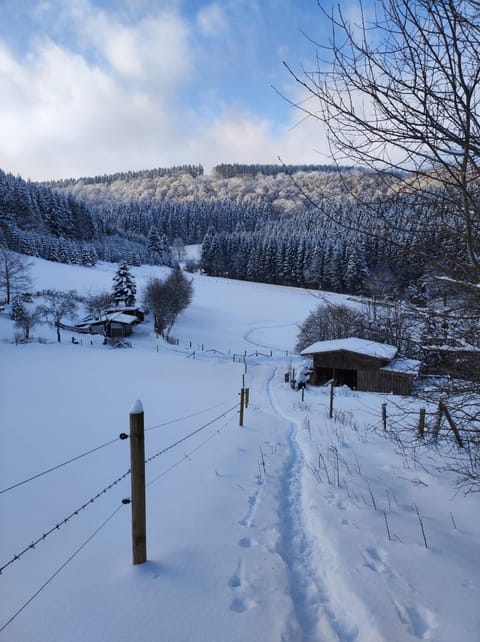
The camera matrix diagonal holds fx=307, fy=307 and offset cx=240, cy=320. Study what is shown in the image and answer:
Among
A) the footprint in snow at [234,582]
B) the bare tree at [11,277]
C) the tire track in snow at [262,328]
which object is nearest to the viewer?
the footprint in snow at [234,582]

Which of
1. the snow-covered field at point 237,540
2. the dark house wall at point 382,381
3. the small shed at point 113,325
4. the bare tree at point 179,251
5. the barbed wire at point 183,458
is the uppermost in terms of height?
the bare tree at point 179,251

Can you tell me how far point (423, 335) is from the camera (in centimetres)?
347

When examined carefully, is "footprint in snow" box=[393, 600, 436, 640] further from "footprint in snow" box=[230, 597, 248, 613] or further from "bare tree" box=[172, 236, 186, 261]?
"bare tree" box=[172, 236, 186, 261]

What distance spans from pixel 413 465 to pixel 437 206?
541 centimetres

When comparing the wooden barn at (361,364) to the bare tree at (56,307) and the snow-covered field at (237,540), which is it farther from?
the bare tree at (56,307)

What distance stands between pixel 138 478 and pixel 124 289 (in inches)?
1723

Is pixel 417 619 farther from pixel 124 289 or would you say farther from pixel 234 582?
pixel 124 289

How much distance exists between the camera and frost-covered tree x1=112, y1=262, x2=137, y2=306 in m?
43.2

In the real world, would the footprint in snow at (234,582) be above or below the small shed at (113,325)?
above

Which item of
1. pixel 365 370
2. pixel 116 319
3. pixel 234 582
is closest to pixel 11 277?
pixel 116 319

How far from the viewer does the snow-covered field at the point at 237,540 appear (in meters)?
2.39

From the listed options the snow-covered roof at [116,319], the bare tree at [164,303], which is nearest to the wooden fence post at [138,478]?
the snow-covered roof at [116,319]

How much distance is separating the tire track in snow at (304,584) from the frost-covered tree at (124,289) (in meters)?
42.0

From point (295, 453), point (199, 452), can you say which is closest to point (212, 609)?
point (199, 452)
